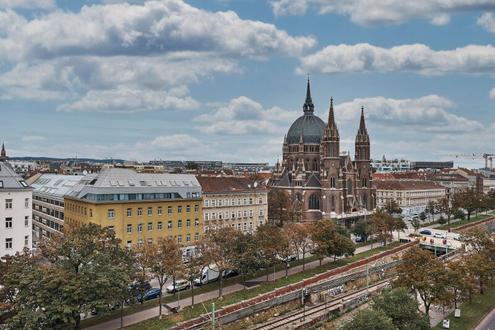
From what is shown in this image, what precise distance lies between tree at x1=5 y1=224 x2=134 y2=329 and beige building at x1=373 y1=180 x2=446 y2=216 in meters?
125

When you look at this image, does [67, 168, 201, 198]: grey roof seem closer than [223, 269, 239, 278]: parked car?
No

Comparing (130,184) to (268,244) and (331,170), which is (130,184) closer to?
(268,244)

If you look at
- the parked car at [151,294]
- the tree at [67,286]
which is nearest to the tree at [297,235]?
the parked car at [151,294]

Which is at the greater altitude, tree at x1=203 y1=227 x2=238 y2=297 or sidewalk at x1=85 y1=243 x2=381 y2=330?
tree at x1=203 y1=227 x2=238 y2=297

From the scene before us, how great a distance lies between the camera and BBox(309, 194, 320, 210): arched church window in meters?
132

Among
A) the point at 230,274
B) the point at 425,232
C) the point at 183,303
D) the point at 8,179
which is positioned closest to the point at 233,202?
the point at 230,274

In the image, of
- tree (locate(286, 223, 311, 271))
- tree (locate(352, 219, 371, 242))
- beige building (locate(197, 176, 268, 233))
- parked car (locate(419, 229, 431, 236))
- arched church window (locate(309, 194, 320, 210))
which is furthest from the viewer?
arched church window (locate(309, 194, 320, 210))

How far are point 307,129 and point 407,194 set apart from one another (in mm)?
43750

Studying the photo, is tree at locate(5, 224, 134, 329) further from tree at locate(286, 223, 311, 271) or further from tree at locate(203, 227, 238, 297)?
tree at locate(286, 223, 311, 271)

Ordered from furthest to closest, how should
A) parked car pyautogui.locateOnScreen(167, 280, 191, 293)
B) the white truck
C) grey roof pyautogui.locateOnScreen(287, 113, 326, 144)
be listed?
grey roof pyautogui.locateOnScreen(287, 113, 326, 144), the white truck, parked car pyautogui.locateOnScreen(167, 280, 191, 293)

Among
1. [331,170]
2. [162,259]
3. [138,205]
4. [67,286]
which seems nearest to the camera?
[67,286]

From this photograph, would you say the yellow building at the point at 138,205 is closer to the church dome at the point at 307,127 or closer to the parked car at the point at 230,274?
the parked car at the point at 230,274

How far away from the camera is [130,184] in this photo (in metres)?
77.4

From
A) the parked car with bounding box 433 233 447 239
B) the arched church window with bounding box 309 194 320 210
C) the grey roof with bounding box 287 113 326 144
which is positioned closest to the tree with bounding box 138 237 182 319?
the parked car with bounding box 433 233 447 239
